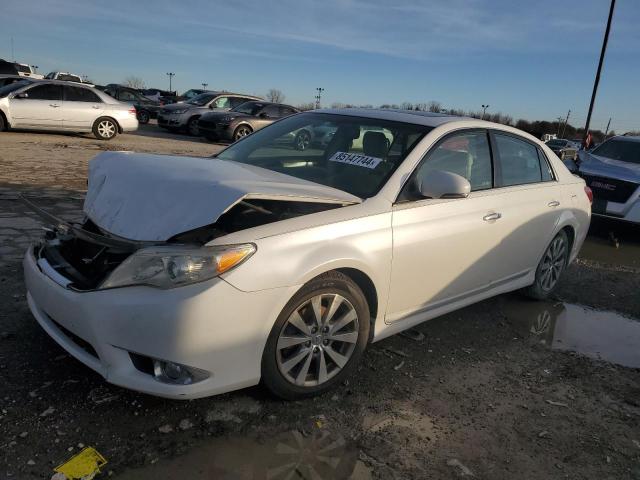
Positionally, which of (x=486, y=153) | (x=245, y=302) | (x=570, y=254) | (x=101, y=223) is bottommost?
(x=570, y=254)

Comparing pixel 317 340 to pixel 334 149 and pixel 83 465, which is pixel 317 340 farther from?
pixel 334 149

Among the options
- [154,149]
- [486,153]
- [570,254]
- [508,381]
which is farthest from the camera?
[154,149]

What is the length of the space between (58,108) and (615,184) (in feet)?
41.5

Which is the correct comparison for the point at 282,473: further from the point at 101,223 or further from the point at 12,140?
the point at 12,140

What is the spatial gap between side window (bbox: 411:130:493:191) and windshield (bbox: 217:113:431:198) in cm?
16

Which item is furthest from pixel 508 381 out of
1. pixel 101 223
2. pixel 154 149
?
pixel 154 149

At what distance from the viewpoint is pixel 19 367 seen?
300cm

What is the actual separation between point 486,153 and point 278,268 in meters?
2.27

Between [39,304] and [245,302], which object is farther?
[39,304]

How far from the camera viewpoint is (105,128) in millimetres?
14461

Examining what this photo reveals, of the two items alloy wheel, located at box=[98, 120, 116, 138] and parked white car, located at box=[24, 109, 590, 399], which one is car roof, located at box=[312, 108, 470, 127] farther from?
alloy wheel, located at box=[98, 120, 116, 138]

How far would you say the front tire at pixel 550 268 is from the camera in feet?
16.1

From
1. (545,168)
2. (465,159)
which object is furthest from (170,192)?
(545,168)

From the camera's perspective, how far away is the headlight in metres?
2.45
